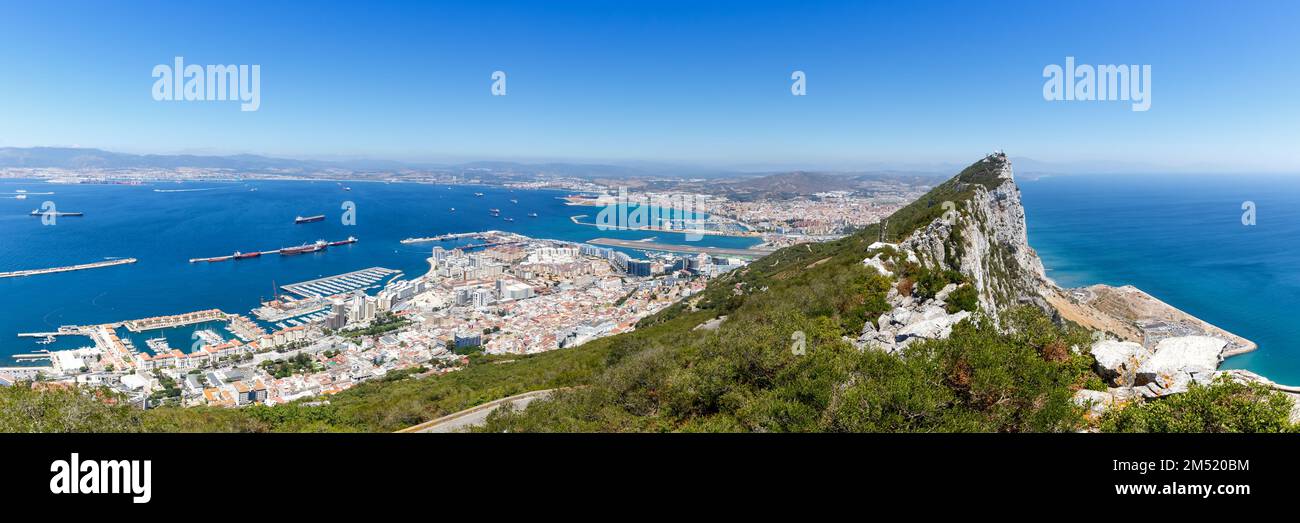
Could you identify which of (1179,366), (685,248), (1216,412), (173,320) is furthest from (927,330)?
(685,248)

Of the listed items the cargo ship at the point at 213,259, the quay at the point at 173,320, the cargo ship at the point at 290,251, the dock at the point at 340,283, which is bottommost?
the quay at the point at 173,320

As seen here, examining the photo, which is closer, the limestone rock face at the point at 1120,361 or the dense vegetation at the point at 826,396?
the dense vegetation at the point at 826,396

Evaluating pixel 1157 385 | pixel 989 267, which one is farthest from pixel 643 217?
pixel 1157 385

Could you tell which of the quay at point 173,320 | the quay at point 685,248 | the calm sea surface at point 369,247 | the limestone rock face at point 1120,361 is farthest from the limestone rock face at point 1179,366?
the quay at point 685,248

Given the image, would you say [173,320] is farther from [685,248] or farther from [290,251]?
[685,248]

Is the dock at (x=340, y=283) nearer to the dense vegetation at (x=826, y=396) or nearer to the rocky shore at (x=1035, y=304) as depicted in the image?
A: the dense vegetation at (x=826, y=396)

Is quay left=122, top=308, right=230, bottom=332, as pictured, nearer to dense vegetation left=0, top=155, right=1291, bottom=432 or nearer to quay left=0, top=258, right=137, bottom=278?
quay left=0, top=258, right=137, bottom=278

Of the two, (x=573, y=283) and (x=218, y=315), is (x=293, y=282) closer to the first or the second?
(x=218, y=315)
